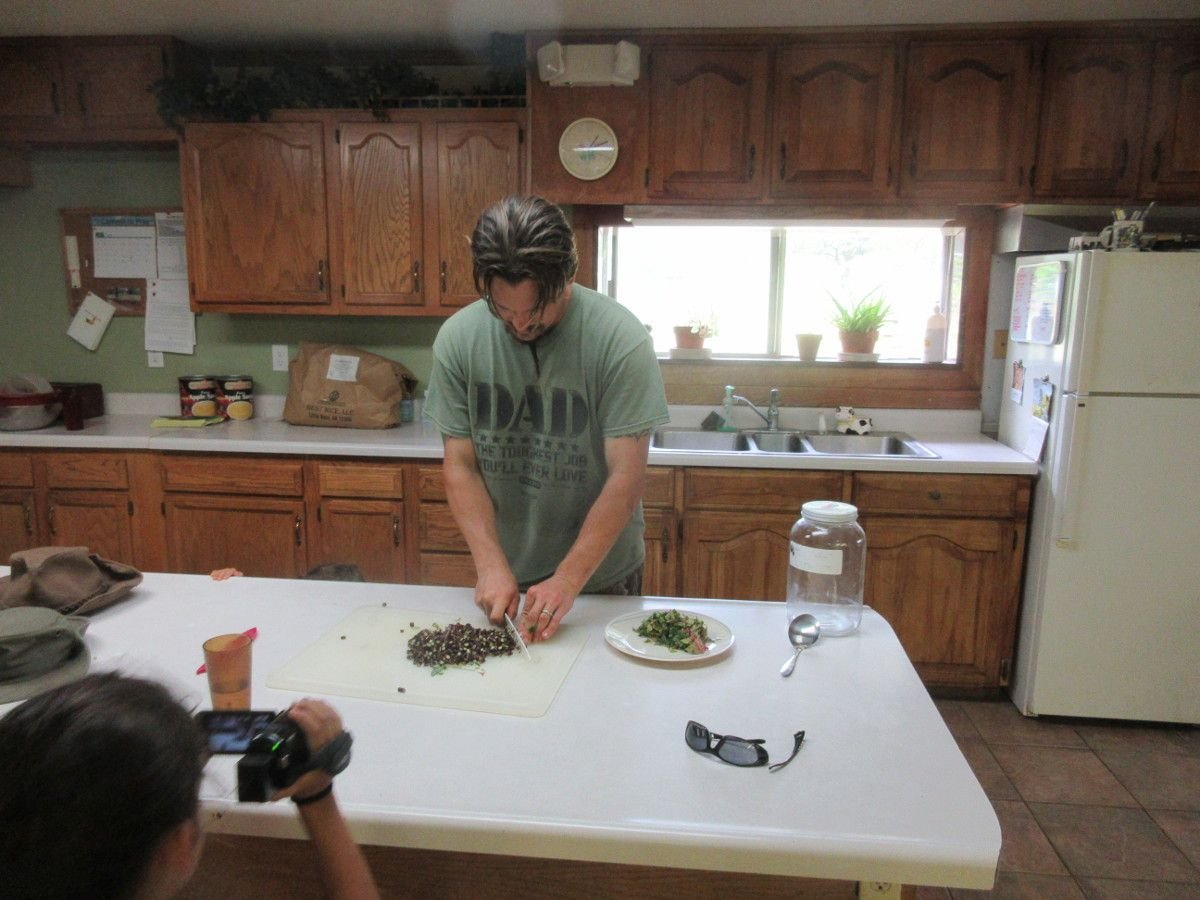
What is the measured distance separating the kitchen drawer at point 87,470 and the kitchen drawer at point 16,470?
0.07m

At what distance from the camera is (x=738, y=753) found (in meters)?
1.02

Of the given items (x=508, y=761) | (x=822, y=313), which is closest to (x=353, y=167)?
(x=822, y=313)

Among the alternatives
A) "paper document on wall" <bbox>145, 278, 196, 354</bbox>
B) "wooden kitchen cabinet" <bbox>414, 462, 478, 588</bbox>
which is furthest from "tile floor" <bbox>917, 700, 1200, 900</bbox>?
"paper document on wall" <bbox>145, 278, 196, 354</bbox>

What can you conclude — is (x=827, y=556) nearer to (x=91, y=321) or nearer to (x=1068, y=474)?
(x=1068, y=474)

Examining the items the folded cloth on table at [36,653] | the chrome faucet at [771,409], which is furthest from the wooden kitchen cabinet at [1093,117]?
the folded cloth on table at [36,653]

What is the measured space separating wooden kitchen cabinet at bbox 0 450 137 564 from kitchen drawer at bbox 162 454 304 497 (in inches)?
8.0

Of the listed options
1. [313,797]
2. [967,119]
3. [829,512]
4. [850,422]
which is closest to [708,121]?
[967,119]

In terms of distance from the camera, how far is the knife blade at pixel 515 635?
130cm

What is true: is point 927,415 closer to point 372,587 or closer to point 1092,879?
point 1092,879

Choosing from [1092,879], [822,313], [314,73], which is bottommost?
[1092,879]

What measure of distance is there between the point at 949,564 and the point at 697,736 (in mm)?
2021

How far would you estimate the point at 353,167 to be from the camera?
10.0 feet

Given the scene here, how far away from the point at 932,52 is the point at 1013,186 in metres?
0.53

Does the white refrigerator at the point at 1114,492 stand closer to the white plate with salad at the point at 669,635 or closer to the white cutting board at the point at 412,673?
the white plate with salad at the point at 669,635
